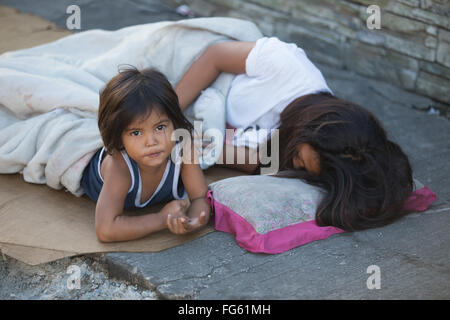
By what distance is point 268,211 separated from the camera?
6.54 ft

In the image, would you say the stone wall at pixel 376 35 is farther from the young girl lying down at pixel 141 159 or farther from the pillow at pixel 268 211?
the young girl lying down at pixel 141 159

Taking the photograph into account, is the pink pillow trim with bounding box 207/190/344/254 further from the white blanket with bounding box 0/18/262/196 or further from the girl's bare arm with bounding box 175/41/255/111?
the girl's bare arm with bounding box 175/41/255/111

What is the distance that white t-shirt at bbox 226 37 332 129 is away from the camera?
246 centimetres

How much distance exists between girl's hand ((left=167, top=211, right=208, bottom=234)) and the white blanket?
1.53ft

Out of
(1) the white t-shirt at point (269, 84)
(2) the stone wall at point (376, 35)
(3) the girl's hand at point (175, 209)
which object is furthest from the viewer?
(2) the stone wall at point (376, 35)

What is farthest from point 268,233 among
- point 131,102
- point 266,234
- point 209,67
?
point 209,67

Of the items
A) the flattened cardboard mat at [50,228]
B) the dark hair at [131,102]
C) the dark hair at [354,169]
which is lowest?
the flattened cardboard mat at [50,228]

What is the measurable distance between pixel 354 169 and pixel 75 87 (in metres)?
1.17

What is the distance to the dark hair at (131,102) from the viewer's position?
191 centimetres

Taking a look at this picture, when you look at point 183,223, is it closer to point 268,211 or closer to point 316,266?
point 268,211

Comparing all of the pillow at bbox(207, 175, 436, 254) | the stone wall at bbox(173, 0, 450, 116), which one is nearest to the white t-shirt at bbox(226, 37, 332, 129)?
the pillow at bbox(207, 175, 436, 254)

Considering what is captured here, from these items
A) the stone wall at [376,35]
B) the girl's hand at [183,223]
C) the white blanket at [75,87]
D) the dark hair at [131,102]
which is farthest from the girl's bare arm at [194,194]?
the stone wall at [376,35]

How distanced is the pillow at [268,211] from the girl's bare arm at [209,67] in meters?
0.60

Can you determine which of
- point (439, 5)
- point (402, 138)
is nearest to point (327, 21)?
point (439, 5)
